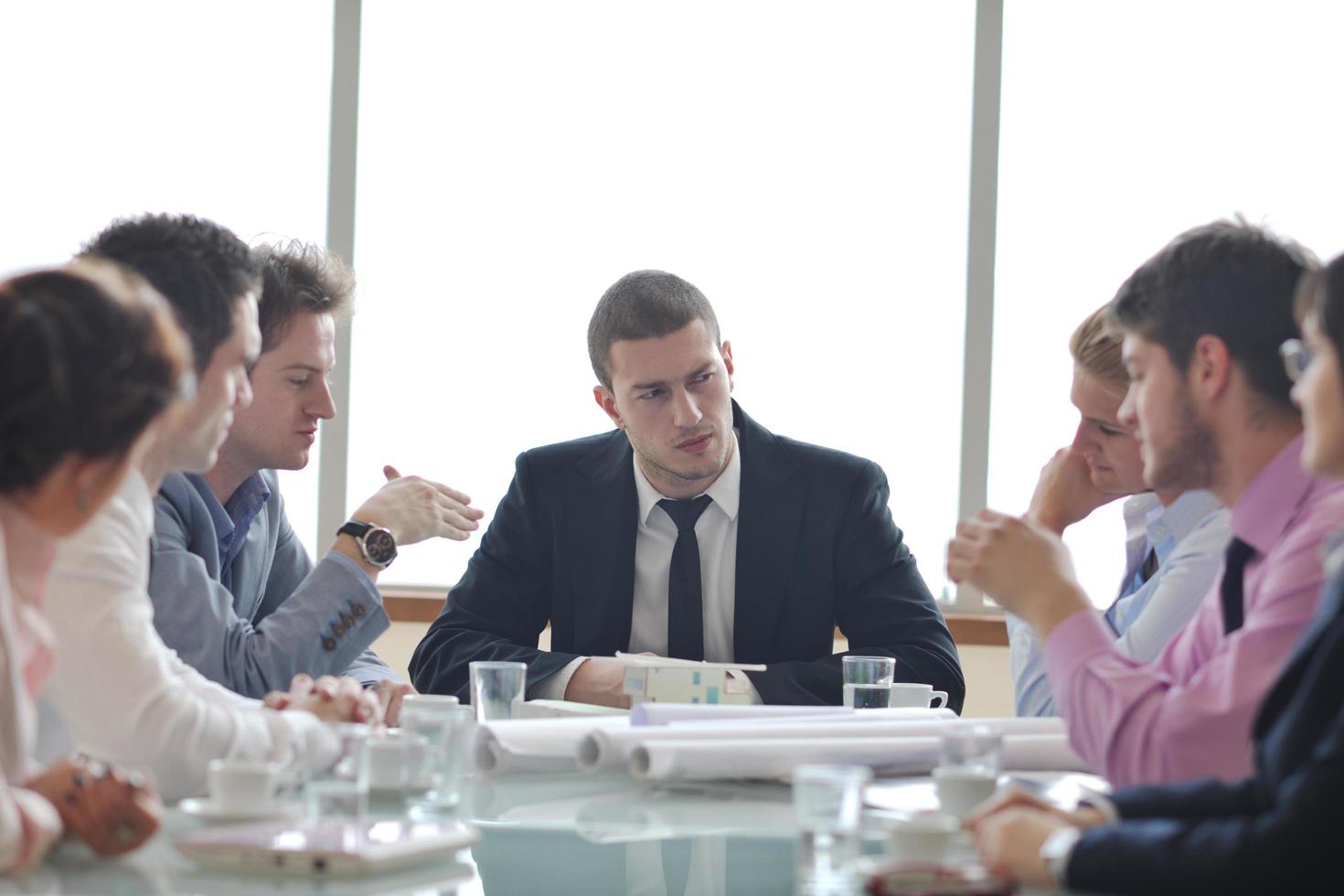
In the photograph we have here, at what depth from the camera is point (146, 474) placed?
1832mm

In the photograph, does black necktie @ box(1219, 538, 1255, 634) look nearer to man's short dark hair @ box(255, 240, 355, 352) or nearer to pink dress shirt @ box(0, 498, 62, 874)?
pink dress shirt @ box(0, 498, 62, 874)

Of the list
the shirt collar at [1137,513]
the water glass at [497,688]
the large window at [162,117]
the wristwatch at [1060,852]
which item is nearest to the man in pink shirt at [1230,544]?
the wristwatch at [1060,852]

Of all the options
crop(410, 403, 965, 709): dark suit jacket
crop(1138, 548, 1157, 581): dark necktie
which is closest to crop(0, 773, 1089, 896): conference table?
crop(1138, 548, 1157, 581): dark necktie

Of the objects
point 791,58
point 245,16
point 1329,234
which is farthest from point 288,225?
point 1329,234

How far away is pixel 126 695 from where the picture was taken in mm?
1497

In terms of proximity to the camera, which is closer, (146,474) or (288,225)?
(146,474)

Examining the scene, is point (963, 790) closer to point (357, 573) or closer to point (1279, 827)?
point (1279, 827)

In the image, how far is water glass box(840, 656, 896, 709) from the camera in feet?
7.10

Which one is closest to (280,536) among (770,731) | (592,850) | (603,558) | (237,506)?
(237,506)

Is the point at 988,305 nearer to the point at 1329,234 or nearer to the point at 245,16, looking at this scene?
the point at 1329,234

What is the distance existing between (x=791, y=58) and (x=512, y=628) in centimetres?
225

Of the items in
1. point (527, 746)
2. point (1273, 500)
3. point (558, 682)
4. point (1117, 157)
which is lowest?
point (558, 682)

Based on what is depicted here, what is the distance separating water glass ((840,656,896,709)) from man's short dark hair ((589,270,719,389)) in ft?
2.92

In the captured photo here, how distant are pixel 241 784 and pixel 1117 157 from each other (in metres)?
3.59
